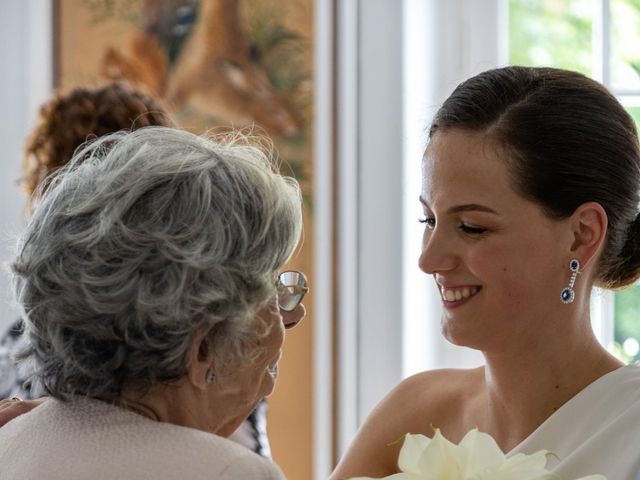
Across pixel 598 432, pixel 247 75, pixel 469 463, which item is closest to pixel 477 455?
pixel 469 463

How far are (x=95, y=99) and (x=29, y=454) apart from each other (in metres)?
1.45

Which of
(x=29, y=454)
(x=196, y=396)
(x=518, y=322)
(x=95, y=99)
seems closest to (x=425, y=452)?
(x=196, y=396)

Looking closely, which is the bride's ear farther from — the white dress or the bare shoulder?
the white dress

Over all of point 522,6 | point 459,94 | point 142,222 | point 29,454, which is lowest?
point 29,454

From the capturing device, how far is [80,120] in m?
2.46

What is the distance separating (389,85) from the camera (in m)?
2.97

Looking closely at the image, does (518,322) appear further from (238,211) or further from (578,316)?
(238,211)

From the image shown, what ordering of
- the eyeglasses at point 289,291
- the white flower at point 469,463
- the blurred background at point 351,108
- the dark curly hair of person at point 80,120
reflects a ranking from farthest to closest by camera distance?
1. the blurred background at point 351,108
2. the dark curly hair of person at point 80,120
3. the eyeglasses at point 289,291
4. the white flower at point 469,463

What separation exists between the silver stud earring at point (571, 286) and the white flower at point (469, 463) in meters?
0.66

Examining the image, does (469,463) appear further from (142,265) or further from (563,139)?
(563,139)

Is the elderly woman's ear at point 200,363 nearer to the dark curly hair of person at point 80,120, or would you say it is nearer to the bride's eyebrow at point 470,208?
the bride's eyebrow at point 470,208

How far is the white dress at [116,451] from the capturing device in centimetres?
112

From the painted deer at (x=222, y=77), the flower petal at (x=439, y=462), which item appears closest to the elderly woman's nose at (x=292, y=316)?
the flower petal at (x=439, y=462)

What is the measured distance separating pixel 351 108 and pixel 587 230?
4.65ft
